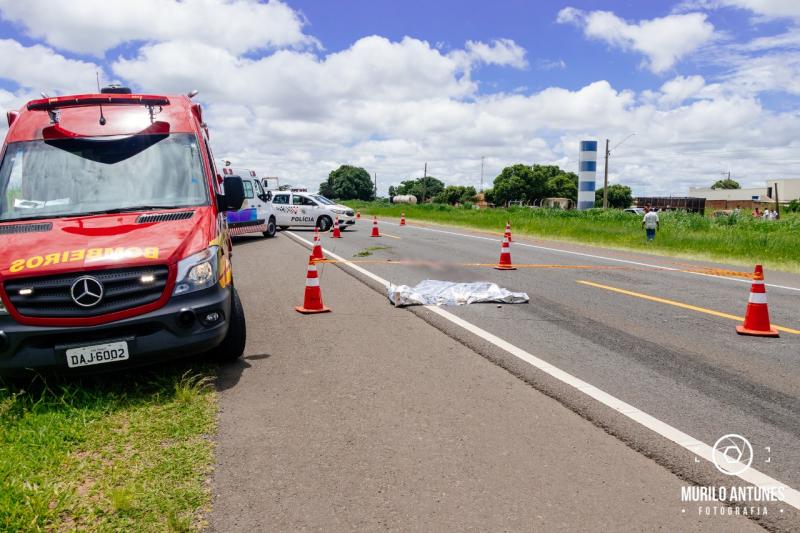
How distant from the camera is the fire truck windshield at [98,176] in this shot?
560 cm

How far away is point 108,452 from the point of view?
3885 mm

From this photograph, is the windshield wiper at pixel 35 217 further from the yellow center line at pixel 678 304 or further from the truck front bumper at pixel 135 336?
the yellow center line at pixel 678 304

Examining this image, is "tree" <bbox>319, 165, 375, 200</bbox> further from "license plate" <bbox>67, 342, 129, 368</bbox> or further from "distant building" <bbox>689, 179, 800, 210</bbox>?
"license plate" <bbox>67, 342, 129, 368</bbox>

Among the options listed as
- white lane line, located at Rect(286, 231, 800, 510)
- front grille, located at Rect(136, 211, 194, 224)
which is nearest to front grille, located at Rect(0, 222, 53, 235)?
front grille, located at Rect(136, 211, 194, 224)

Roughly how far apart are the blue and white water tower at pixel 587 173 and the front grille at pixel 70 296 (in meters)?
56.6

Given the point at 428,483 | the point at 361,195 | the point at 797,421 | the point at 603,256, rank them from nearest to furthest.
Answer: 1. the point at 428,483
2. the point at 797,421
3. the point at 603,256
4. the point at 361,195

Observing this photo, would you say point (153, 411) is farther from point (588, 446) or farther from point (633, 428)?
point (633, 428)

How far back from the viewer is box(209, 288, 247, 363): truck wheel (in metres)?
5.72

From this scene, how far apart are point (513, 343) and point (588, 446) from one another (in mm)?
2676

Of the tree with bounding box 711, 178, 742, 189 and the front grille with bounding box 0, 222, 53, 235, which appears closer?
the front grille with bounding box 0, 222, 53, 235

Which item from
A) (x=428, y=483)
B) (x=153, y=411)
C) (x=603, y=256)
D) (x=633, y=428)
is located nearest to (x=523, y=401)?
(x=633, y=428)

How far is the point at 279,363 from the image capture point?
19.5ft

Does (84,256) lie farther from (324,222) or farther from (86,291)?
(324,222)

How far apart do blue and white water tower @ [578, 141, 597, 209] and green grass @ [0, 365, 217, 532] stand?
5629 centimetres
